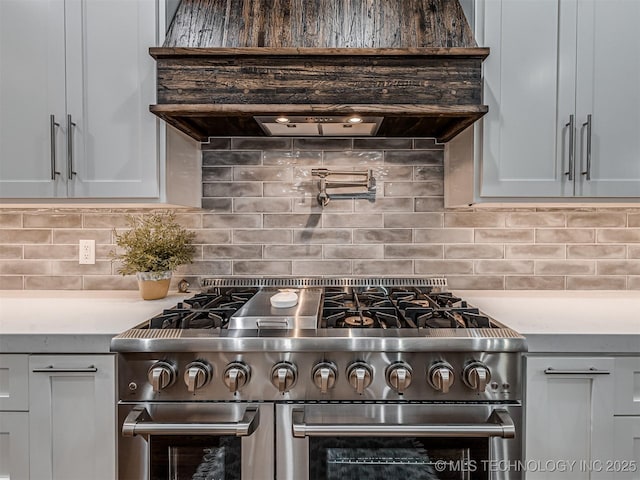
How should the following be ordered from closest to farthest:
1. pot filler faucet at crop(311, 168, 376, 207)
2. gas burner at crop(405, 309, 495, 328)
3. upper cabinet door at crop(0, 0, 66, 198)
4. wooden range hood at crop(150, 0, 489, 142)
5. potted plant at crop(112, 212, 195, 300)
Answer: gas burner at crop(405, 309, 495, 328) → wooden range hood at crop(150, 0, 489, 142) → upper cabinet door at crop(0, 0, 66, 198) → potted plant at crop(112, 212, 195, 300) → pot filler faucet at crop(311, 168, 376, 207)

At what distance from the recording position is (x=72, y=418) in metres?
1.20

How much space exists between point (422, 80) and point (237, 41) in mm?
711

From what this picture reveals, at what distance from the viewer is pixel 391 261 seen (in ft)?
6.31

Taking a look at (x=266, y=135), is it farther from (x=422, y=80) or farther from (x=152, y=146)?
(x=422, y=80)

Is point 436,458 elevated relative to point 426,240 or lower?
lower

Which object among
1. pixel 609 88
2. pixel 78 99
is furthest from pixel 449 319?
pixel 78 99

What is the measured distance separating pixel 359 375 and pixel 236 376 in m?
0.35

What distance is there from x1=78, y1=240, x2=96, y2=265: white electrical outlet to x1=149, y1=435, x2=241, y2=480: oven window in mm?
1079

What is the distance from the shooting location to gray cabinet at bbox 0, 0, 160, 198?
150 centimetres

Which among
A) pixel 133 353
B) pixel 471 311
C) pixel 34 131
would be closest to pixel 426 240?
pixel 471 311

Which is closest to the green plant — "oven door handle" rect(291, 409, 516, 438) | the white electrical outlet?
the white electrical outlet

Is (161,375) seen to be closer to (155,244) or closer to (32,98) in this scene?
(155,244)

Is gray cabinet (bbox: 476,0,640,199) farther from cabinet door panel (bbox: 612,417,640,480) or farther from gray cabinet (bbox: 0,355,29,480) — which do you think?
gray cabinet (bbox: 0,355,29,480)

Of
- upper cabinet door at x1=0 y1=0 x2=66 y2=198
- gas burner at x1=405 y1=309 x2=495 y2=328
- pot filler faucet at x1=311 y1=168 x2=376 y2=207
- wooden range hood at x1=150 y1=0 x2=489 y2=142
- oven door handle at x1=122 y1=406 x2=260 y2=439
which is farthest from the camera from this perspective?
pot filler faucet at x1=311 y1=168 x2=376 y2=207
